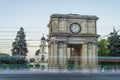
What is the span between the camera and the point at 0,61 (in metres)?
54.0

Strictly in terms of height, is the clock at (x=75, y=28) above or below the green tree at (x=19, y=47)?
above

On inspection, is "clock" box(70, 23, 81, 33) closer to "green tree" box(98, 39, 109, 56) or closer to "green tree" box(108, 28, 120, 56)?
"green tree" box(108, 28, 120, 56)

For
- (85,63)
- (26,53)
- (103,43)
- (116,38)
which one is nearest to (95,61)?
(85,63)

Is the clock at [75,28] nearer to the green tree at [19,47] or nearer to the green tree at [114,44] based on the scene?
the green tree at [114,44]

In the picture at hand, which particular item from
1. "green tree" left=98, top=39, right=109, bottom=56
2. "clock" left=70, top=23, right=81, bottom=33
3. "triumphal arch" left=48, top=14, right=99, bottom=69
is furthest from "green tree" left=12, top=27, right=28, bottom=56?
"clock" left=70, top=23, right=81, bottom=33

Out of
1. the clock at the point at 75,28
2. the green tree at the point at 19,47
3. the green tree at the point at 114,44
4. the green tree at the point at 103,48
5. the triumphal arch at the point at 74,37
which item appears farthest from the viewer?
the green tree at the point at 19,47

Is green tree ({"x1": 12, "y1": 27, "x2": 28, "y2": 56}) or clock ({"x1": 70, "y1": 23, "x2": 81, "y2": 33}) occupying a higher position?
clock ({"x1": 70, "y1": 23, "x2": 81, "y2": 33})

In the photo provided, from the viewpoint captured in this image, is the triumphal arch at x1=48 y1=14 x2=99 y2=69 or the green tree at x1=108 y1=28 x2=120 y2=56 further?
the green tree at x1=108 y1=28 x2=120 y2=56

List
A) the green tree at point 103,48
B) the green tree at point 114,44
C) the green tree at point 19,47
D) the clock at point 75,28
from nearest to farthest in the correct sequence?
the clock at point 75,28
the green tree at point 114,44
the green tree at point 103,48
the green tree at point 19,47

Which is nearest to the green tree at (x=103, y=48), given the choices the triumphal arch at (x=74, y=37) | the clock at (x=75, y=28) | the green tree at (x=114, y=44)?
the green tree at (x=114, y=44)

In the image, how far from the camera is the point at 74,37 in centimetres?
5419

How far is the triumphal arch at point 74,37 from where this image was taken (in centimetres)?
5288

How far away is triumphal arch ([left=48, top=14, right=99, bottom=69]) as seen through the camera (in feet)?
173

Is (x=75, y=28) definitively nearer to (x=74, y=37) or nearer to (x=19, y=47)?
(x=74, y=37)
